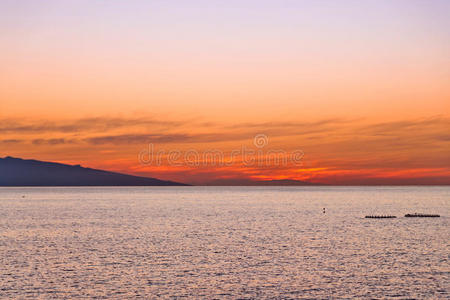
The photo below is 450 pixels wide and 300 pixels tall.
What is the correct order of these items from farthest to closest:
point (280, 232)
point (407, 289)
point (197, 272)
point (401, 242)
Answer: point (280, 232), point (401, 242), point (197, 272), point (407, 289)

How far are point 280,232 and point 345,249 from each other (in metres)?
20.4

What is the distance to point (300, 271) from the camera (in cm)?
4328

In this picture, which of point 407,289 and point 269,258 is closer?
point 407,289

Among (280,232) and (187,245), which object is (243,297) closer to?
(187,245)

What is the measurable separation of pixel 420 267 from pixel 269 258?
46.6ft

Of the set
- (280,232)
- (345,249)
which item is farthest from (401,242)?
(280,232)

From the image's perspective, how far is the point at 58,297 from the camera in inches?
1337

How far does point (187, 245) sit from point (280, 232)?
21169 millimetres

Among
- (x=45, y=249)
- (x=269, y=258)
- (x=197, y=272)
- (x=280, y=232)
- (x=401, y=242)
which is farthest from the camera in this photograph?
(x=280, y=232)

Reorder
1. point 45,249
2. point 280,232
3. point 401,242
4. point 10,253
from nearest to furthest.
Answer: point 10,253, point 45,249, point 401,242, point 280,232

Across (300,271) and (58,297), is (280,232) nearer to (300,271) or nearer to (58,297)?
(300,271)

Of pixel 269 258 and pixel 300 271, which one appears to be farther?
pixel 269 258

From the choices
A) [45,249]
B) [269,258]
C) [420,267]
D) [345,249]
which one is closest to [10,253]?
[45,249]

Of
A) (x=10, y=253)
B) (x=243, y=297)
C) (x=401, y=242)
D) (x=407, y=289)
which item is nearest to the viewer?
(x=243, y=297)
